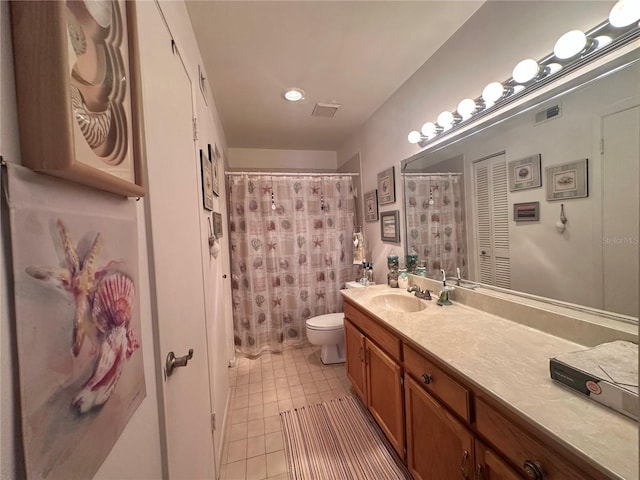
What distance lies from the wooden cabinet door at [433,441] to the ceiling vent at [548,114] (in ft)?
4.23

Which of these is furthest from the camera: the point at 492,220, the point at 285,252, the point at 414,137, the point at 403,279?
the point at 285,252

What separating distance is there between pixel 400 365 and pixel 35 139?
143 centimetres


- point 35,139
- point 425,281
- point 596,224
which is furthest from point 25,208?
point 425,281

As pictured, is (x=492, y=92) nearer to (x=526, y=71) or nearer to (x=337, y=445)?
(x=526, y=71)

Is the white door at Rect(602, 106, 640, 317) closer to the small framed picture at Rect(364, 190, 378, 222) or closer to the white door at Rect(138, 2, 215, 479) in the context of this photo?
the white door at Rect(138, 2, 215, 479)

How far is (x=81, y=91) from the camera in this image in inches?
15.3

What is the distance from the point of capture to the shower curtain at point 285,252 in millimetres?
2629

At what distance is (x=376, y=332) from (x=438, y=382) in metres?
0.50

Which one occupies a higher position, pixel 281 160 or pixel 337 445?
pixel 281 160

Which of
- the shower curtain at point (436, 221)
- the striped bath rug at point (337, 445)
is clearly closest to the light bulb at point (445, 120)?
the shower curtain at point (436, 221)

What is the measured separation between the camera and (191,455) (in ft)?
3.02

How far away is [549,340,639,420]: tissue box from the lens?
64 cm

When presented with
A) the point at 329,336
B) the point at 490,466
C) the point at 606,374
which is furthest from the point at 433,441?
the point at 329,336

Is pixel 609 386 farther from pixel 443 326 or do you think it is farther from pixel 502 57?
pixel 502 57
